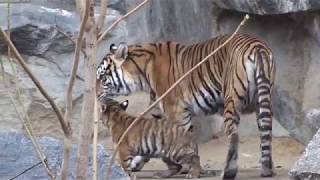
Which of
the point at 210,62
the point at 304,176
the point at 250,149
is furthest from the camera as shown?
the point at 250,149

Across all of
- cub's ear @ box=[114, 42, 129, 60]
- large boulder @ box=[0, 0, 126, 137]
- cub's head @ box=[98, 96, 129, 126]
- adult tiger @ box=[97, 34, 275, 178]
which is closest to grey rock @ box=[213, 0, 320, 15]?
adult tiger @ box=[97, 34, 275, 178]

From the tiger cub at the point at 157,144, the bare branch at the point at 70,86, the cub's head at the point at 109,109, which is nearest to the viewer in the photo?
the bare branch at the point at 70,86

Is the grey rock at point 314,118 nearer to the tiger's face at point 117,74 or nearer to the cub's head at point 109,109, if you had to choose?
the tiger's face at point 117,74

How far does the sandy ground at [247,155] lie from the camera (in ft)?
23.2

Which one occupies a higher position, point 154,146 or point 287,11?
point 287,11

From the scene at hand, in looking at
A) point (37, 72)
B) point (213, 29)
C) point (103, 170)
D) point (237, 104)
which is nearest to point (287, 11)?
point (213, 29)

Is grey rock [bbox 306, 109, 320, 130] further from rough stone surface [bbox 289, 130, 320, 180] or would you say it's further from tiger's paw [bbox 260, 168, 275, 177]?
rough stone surface [bbox 289, 130, 320, 180]

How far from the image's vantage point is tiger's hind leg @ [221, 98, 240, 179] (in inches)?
241

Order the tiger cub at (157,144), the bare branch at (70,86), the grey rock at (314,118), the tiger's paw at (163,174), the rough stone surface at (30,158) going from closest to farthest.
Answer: the bare branch at (70,86)
the rough stone surface at (30,158)
the tiger cub at (157,144)
the tiger's paw at (163,174)
the grey rock at (314,118)

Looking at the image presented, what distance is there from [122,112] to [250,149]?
5.72 ft

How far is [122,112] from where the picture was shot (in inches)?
261

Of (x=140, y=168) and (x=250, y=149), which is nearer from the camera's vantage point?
(x=140, y=168)

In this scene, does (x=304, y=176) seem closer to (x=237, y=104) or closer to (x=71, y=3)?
(x=237, y=104)

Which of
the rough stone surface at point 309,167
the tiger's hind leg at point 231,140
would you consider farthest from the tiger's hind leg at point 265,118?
the rough stone surface at point 309,167
